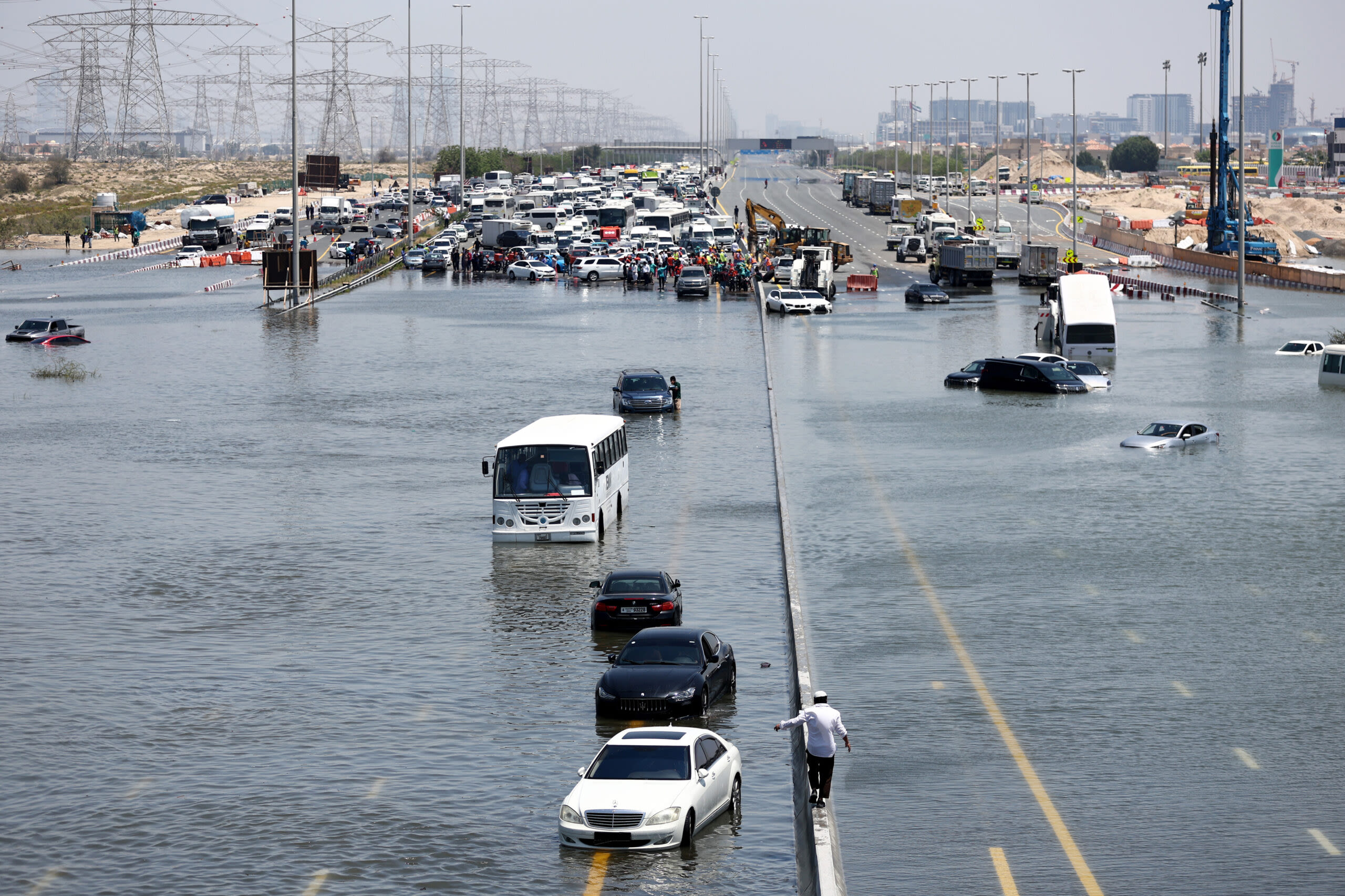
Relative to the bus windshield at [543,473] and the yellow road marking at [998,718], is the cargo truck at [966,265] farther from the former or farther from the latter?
the bus windshield at [543,473]

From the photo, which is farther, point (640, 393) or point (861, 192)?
point (861, 192)

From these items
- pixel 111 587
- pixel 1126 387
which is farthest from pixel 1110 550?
pixel 1126 387

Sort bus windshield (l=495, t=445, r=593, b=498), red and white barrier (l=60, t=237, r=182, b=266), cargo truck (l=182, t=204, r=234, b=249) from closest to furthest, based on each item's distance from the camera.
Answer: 1. bus windshield (l=495, t=445, r=593, b=498)
2. red and white barrier (l=60, t=237, r=182, b=266)
3. cargo truck (l=182, t=204, r=234, b=249)

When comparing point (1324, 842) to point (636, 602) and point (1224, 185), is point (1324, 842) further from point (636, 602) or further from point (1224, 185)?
point (1224, 185)

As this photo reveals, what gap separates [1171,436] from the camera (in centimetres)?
4853

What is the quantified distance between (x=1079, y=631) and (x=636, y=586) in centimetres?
751

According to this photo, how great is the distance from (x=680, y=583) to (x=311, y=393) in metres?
31.4

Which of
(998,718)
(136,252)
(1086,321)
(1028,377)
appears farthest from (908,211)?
(998,718)

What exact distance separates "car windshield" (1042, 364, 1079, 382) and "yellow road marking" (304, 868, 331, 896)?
150ft

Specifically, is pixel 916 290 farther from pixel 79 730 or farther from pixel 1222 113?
pixel 79 730

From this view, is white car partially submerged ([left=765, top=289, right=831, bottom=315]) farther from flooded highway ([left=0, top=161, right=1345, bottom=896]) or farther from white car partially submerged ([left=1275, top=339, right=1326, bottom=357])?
flooded highway ([left=0, top=161, right=1345, bottom=896])

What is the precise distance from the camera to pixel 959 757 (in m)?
22.2

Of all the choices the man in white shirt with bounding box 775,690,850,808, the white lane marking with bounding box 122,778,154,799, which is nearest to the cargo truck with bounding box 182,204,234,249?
the white lane marking with bounding box 122,778,154,799

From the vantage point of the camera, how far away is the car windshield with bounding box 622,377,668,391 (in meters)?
54.4
